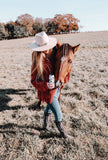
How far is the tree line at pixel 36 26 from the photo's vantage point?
46.0 metres

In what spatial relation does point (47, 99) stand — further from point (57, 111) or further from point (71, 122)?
point (71, 122)

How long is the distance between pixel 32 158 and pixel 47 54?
1.75 meters

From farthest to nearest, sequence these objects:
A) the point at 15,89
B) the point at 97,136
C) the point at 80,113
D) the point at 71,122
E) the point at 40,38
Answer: the point at 15,89
the point at 80,113
the point at 71,122
the point at 97,136
the point at 40,38

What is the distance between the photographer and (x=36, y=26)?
5312 cm

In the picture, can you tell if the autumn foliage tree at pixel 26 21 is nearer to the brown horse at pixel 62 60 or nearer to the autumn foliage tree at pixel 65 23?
the autumn foliage tree at pixel 65 23

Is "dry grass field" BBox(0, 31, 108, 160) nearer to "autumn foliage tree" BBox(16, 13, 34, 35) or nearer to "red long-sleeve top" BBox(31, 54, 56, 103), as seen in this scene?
"red long-sleeve top" BBox(31, 54, 56, 103)

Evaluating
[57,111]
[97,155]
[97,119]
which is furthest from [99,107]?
[57,111]

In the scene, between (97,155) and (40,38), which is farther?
(97,155)

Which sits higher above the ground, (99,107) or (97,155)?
(99,107)

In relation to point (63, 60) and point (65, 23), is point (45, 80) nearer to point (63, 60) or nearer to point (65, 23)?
point (63, 60)

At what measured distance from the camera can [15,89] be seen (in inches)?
170

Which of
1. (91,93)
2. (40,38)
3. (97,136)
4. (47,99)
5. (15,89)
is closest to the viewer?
(40,38)

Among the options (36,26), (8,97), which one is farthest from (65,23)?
(8,97)

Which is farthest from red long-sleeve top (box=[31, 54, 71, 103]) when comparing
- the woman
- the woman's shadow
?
the woman's shadow
